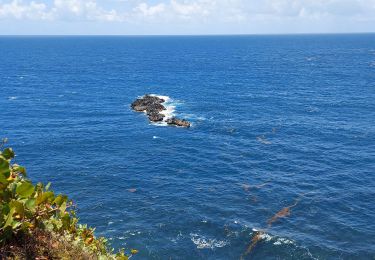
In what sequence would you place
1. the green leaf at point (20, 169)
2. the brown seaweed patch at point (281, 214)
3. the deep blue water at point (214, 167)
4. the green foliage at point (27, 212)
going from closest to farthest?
the green foliage at point (27, 212), the green leaf at point (20, 169), the deep blue water at point (214, 167), the brown seaweed patch at point (281, 214)

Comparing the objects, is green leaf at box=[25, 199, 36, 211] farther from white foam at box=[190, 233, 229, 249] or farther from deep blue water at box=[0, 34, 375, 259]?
white foam at box=[190, 233, 229, 249]

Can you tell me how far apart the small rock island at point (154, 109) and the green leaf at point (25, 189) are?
92.8 metres

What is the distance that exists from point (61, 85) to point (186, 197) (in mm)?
117628

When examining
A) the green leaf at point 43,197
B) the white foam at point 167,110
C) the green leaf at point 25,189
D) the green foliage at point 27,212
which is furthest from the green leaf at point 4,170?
the white foam at point 167,110

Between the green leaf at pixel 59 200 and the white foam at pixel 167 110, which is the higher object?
the green leaf at pixel 59 200

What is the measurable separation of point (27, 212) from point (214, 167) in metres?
68.3

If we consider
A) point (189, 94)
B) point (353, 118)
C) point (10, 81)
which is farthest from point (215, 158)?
point (10, 81)

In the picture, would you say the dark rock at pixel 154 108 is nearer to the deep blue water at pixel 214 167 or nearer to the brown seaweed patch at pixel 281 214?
the deep blue water at pixel 214 167

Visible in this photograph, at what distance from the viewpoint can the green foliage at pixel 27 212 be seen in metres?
12.4

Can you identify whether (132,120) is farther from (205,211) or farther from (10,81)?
(10,81)

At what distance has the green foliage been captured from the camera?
1244 centimetres

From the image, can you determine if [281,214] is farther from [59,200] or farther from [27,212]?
[27,212]

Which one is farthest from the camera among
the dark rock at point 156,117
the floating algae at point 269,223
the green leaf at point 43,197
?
the dark rock at point 156,117

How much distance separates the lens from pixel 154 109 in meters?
122
